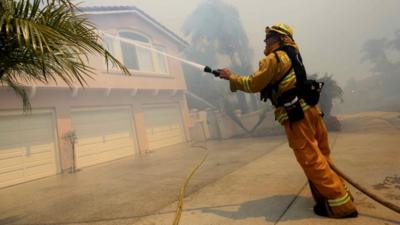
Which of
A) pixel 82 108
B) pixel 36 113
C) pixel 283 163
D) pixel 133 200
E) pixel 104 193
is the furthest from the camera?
pixel 82 108

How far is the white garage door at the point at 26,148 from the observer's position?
27.4 ft

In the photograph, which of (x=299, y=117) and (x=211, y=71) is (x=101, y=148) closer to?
(x=211, y=71)

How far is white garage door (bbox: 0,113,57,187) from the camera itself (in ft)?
27.4

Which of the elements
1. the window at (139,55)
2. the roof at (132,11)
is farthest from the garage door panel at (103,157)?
the roof at (132,11)

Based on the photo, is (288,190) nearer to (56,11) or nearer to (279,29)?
(279,29)

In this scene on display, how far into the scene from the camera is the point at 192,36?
958 inches

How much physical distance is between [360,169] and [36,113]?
9.58 metres

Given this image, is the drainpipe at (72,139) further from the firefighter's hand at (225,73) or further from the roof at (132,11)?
the firefighter's hand at (225,73)

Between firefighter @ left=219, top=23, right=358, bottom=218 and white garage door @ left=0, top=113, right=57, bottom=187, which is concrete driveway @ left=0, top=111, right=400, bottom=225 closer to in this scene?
firefighter @ left=219, top=23, right=358, bottom=218

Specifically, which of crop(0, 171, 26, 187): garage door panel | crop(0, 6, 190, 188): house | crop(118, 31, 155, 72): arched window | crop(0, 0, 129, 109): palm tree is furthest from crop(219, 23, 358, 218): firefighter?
crop(118, 31, 155, 72): arched window

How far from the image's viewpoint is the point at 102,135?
11.1 meters

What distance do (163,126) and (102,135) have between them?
354cm

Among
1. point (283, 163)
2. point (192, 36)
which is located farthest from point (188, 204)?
point (192, 36)

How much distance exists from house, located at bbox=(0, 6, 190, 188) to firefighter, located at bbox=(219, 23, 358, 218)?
6639 mm
